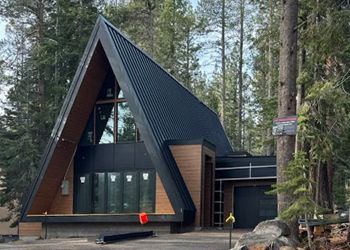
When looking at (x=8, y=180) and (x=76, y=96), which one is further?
(x=8, y=180)

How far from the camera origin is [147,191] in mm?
18000

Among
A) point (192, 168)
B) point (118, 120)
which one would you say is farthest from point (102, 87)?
point (192, 168)

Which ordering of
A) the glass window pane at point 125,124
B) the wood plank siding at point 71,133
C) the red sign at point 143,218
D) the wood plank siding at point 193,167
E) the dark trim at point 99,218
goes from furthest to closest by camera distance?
the glass window pane at point 125,124 < the wood plank siding at point 71,133 < the wood plank siding at point 193,167 < the red sign at point 143,218 < the dark trim at point 99,218

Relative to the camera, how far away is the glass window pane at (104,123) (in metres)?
19.4

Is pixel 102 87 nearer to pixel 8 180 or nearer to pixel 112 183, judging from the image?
pixel 112 183

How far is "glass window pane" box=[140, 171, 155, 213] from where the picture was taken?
58.4 feet

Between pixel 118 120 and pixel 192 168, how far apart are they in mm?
3572

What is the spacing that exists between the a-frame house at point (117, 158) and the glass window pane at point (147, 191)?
4 cm

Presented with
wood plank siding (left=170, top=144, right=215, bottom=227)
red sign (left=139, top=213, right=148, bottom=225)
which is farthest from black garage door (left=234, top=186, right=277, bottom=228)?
red sign (left=139, top=213, right=148, bottom=225)

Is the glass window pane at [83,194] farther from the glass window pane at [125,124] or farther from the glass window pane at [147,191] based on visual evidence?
the glass window pane at [147,191]

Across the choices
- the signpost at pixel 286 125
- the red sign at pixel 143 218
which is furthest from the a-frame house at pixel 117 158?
the signpost at pixel 286 125

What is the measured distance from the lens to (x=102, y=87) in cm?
1959

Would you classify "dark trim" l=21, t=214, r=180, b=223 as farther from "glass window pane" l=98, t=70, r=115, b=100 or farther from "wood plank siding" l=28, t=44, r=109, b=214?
"glass window pane" l=98, t=70, r=115, b=100

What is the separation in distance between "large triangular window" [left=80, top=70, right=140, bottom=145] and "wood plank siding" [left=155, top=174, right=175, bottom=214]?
224cm
